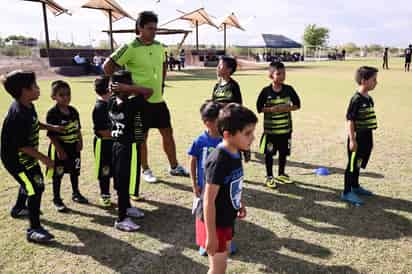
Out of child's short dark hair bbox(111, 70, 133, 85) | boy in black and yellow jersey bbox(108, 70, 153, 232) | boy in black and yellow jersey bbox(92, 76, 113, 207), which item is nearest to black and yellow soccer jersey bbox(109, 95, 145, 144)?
boy in black and yellow jersey bbox(108, 70, 153, 232)

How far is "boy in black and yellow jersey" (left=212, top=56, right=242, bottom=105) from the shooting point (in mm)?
4941

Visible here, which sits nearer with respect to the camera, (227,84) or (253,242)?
(253,242)

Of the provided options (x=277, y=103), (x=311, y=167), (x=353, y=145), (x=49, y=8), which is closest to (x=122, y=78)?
(x=277, y=103)

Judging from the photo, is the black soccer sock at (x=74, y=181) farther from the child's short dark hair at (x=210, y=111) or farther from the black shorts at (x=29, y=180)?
the child's short dark hair at (x=210, y=111)

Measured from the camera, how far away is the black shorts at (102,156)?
4.36 metres

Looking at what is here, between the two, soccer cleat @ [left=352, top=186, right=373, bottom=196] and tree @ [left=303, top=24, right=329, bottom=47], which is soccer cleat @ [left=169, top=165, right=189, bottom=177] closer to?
soccer cleat @ [left=352, top=186, right=373, bottom=196]

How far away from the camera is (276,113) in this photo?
5117 millimetres

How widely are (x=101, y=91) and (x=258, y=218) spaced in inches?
87.9

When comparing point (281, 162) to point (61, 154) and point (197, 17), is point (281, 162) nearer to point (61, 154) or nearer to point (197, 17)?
point (61, 154)

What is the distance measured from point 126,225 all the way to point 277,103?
8.27ft

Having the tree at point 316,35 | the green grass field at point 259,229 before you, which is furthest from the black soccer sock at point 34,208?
the tree at point 316,35

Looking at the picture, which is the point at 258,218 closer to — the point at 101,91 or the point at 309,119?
the point at 101,91

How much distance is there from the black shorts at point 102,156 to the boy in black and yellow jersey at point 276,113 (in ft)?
6.79

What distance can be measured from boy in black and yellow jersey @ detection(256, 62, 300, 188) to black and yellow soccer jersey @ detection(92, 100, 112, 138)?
2041 mm
